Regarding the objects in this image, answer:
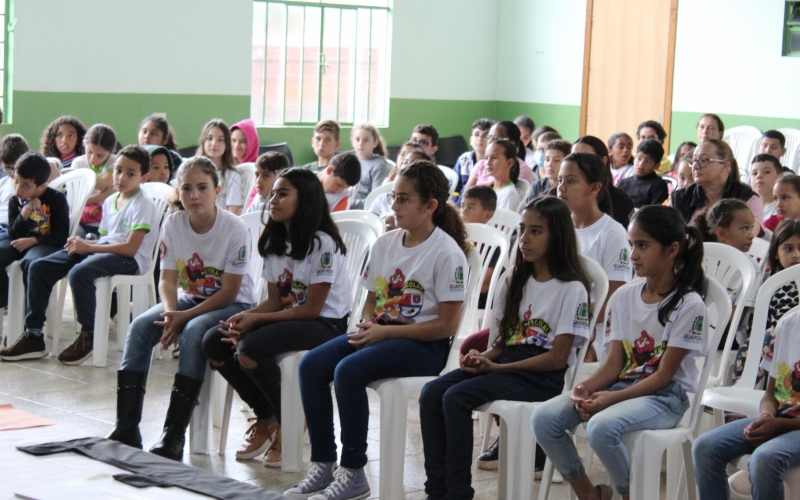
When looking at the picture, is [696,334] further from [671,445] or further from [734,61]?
[734,61]

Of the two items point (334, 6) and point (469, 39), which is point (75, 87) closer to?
point (334, 6)

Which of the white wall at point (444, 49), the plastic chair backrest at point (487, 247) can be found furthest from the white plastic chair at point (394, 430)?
the white wall at point (444, 49)

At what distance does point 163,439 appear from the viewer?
11.0 feet

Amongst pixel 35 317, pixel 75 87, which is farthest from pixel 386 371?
pixel 75 87

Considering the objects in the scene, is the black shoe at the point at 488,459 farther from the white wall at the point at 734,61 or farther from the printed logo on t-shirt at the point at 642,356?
the white wall at the point at 734,61

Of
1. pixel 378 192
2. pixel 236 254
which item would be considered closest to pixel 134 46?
pixel 378 192

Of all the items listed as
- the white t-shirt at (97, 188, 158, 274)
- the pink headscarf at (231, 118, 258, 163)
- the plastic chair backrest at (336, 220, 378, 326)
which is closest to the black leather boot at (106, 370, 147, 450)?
the plastic chair backrest at (336, 220, 378, 326)

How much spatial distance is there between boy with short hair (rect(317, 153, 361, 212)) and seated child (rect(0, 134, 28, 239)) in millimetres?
1695

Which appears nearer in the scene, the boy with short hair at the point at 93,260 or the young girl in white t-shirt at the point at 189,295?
the young girl in white t-shirt at the point at 189,295

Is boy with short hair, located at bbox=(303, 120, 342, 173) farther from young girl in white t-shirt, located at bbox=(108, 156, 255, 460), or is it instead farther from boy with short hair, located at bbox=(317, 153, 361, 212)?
young girl in white t-shirt, located at bbox=(108, 156, 255, 460)

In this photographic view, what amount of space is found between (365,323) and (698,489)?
3.67 ft

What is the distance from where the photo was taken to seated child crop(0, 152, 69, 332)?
4.91 metres

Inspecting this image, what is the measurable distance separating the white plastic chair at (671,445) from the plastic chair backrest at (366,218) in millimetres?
Answer: 1354

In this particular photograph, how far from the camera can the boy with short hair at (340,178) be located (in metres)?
5.31
